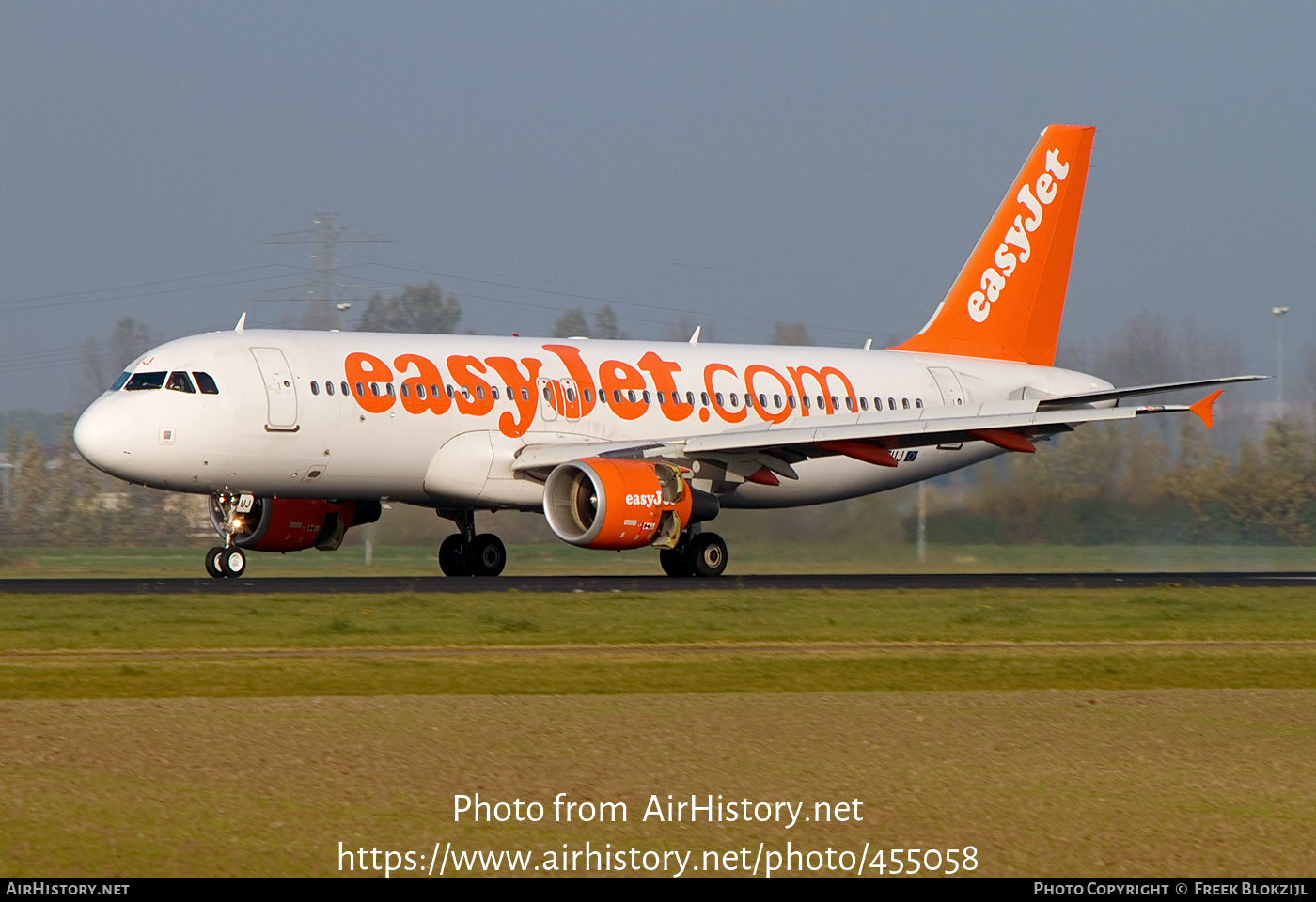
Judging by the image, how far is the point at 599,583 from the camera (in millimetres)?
27188

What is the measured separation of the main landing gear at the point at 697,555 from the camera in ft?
97.2

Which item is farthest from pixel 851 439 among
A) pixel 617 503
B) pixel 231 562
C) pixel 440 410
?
pixel 231 562

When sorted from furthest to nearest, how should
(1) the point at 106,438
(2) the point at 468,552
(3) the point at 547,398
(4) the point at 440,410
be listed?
(2) the point at 468,552 → (3) the point at 547,398 → (4) the point at 440,410 → (1) the point at 106,438

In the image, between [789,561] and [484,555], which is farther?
[789,561]

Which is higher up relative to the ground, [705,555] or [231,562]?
[705,555]

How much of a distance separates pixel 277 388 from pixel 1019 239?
16.5 meters

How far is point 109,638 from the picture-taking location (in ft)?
59.3

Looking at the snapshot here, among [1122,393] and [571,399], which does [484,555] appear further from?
[1122,393]

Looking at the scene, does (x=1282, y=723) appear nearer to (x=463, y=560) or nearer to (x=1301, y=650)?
(x=1301, y=650)

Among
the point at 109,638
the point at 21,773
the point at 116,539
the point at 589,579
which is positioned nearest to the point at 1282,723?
the point at 21,773

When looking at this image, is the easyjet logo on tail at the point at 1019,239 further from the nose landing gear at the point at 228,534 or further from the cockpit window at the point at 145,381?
the cockpit window at the point at 145,381

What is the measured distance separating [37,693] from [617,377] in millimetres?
17049

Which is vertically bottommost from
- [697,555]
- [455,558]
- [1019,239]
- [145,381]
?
[455,558]

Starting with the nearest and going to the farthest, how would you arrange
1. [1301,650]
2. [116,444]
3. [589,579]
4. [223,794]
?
[223,794] → [1301,650] → [116,444] → [589,579]
